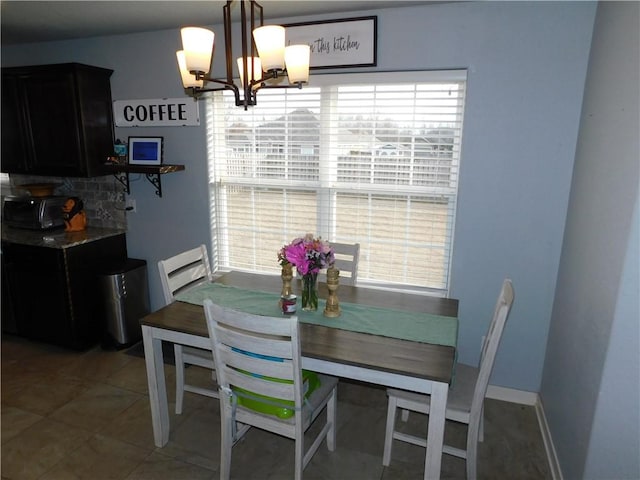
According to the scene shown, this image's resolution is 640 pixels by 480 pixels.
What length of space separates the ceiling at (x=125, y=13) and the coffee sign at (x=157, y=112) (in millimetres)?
501

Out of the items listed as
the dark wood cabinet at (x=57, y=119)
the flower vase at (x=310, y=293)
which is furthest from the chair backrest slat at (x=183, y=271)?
the dark wood cabinet at (x=57, y=119)

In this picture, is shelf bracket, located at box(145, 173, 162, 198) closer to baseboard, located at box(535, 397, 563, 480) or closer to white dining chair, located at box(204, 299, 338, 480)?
white dining chair, located at box(204, 299, 338, 480)

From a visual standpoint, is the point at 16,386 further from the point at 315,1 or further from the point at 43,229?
the point at 315,1

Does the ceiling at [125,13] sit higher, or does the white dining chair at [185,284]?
the ceiling at [125,13]

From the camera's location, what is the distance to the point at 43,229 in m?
3.30

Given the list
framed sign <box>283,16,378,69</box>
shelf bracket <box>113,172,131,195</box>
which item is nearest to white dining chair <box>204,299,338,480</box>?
framed sign <box>283,16,378,69</box>

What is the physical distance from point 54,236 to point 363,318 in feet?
8.56

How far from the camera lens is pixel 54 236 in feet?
10.5

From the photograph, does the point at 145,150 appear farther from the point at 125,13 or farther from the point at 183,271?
the point at 183,271

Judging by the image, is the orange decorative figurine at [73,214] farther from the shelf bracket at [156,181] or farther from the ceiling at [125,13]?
the ceiling at [125,13]

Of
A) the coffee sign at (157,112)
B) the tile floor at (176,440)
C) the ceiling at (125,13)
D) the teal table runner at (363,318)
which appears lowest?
the tile floor at (176,440)

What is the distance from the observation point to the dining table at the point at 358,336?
1.64 meters

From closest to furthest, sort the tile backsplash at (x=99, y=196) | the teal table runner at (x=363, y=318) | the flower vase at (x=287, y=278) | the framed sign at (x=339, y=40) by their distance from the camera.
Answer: the teal table runner at (x=363, y=318) → the flower vase at (x=287, y=278) → the framed sign at (x=339, y=40) → the tile backsplash at (x=99, y=196)

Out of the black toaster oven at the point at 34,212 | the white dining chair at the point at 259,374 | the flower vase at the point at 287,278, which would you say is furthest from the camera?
the black toaster oven at the point at 34,212
